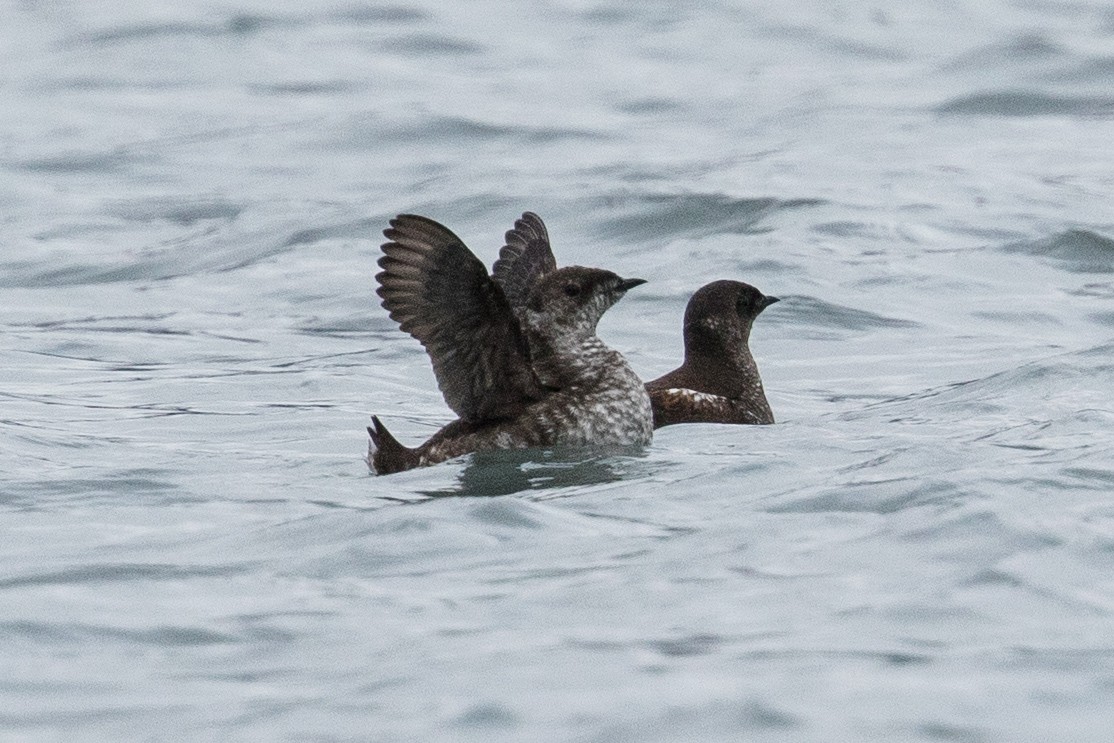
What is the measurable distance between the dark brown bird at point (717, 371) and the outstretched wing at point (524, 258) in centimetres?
76

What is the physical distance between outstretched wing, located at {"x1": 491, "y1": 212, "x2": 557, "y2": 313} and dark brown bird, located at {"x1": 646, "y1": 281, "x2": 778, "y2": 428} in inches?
30.1

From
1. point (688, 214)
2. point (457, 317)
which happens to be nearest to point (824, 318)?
point (688, 214)

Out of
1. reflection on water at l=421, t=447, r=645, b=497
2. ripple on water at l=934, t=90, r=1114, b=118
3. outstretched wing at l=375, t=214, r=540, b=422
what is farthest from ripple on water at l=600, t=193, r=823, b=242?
outstretched wing at l=375, t=214, r=540, b=422

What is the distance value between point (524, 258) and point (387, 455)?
4.78 ft

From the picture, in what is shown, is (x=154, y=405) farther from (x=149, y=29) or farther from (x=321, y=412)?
(x=149, y=29)

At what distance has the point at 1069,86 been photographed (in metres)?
22.4

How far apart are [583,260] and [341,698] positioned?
10.5 meters

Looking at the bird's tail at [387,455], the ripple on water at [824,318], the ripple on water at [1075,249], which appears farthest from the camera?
the ripple on water at [1075,249]

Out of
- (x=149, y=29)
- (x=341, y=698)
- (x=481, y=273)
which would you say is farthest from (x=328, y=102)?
(x=341, y=698)

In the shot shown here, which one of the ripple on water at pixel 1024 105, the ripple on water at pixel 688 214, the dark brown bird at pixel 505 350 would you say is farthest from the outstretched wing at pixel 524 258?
the ripple on water at pixel 1024 105

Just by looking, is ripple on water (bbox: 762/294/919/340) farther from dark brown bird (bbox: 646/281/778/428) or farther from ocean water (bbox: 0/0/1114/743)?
dark brown bird (bbox: 646/281/778/428)

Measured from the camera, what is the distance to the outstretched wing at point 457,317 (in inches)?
310

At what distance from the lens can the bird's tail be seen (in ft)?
27.5

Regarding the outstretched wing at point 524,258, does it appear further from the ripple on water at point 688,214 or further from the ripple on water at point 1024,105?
the ripple on water at point 1024,105
